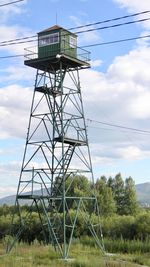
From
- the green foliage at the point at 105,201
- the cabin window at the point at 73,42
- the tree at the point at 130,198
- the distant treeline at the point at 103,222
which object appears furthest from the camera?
the tree at the point at 130,198

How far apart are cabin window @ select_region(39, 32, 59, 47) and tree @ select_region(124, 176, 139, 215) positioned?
4948cm

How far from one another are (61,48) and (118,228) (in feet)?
54.6

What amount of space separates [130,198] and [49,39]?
5383 centimetres

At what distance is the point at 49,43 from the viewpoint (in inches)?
1064

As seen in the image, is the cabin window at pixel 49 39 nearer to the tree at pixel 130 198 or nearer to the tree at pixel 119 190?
the tree at pixel 130 198

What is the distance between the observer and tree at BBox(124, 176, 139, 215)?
245 feet

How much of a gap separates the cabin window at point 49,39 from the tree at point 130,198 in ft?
162

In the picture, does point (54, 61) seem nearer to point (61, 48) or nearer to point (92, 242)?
point (61, 48)

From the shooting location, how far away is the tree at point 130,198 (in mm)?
74625

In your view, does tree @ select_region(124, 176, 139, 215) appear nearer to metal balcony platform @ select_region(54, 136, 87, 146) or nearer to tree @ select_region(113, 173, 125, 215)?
tree @ select_region(113, 173, 125, 215)

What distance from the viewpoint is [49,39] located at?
27.0m

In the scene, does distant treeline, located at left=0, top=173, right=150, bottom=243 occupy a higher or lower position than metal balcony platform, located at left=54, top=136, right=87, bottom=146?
lower

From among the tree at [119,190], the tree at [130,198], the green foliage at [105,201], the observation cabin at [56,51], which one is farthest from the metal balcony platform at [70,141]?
the tree at [119,190]

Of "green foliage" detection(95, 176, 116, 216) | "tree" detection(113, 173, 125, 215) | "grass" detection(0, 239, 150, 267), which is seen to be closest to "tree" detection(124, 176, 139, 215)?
"tree" detection(113, 173, 125, 215)
